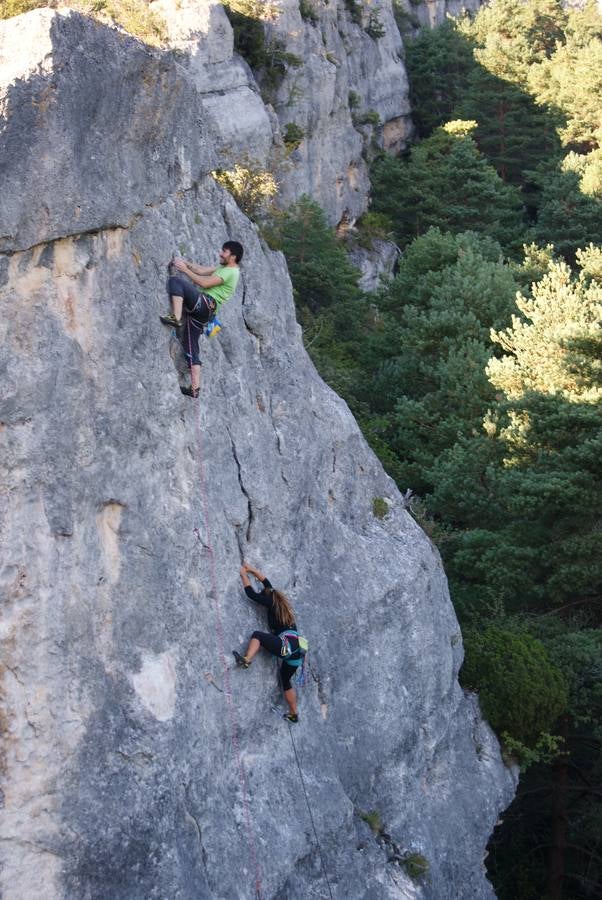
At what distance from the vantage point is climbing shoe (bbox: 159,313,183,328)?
9711mm

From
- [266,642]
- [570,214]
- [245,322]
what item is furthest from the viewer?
[570,214]

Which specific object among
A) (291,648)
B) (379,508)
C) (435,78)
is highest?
(291,648)

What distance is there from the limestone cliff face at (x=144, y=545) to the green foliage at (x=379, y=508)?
1.82 metres

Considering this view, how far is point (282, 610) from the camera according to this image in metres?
11.0

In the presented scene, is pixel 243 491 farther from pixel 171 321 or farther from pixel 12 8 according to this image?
pixel 12 8

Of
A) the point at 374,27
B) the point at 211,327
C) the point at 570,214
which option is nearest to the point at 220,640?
the point at 211,327

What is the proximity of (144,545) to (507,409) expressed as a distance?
14.8m

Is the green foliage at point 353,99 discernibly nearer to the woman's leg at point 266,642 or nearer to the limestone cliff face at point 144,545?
the limestone cliff face at point 144,545

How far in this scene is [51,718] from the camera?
8266mm

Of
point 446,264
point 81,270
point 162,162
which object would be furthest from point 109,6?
point 446,264

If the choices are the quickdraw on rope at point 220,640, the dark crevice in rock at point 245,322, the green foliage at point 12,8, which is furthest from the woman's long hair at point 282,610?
the green foliage at point 12,8

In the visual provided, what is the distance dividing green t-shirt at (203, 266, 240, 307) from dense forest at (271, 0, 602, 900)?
8.54 meters

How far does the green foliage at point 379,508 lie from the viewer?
14.7 m

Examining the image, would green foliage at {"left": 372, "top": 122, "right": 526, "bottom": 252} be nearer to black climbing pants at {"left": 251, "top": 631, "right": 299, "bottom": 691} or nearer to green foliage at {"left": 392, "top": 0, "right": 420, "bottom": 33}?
green foliage at {"left": 392, "top": 0, "right": 420, "bottom": 33}
